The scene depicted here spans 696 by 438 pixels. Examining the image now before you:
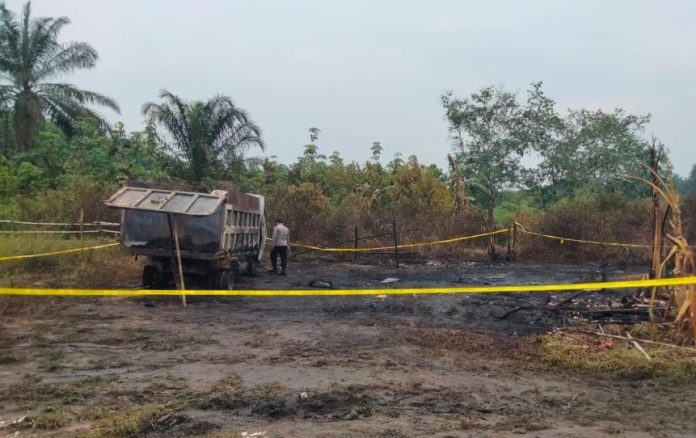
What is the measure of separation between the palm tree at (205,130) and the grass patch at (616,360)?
64.5 feet

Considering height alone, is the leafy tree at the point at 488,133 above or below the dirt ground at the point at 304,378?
above

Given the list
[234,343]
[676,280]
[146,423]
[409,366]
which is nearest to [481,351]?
[409,366]

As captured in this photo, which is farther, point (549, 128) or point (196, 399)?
point (549, 128)

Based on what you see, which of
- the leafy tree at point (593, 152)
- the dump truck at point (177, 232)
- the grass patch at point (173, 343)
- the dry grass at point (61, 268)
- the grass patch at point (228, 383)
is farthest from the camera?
the leafy tree at point (593, 152)

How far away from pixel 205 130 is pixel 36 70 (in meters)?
9.19

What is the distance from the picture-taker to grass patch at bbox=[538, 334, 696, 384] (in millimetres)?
6652

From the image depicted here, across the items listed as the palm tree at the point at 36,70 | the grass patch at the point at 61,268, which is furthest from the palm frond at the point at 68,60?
the grass patch at the point at 61,268

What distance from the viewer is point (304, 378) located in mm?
6512

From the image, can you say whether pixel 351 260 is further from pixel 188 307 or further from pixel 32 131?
pixel 32 131

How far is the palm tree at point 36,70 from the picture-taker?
2725 cm

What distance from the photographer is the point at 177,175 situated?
2562 cm

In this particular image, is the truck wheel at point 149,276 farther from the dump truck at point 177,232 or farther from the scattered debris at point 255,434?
the scattered debris at point 255,434

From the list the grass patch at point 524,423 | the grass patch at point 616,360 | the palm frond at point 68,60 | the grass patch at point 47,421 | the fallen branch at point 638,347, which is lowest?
the grass patch at point 47,421

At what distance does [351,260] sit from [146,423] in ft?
56.0
